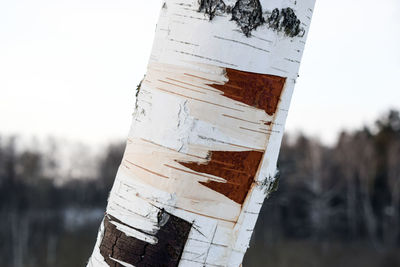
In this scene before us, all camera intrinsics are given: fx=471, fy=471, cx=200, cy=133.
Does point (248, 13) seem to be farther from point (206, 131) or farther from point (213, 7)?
point (206, 131)

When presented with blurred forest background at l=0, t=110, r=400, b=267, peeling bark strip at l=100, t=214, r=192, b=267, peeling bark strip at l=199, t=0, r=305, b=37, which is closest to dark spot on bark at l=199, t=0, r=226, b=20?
peeling bark strip at l=199, t=0, r=305, b=37

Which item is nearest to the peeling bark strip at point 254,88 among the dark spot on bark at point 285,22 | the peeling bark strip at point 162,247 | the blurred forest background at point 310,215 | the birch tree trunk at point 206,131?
the birch tree trunk at point 206,131

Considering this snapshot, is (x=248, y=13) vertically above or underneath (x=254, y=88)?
above

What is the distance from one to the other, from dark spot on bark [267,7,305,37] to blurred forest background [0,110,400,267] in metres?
21.4

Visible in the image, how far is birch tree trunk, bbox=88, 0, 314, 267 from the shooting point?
1.01 meters

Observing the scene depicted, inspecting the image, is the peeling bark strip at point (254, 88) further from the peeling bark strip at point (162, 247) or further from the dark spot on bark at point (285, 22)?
the peeling bark strip at point (162, 247)

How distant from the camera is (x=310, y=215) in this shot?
27031 mm

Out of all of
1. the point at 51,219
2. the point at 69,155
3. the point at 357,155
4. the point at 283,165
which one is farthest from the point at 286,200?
the point at 69,155

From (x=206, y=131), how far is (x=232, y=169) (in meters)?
0.10

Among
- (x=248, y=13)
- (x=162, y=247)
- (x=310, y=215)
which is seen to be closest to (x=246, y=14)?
(x=248, y=13)

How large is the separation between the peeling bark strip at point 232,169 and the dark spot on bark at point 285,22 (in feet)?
0.91

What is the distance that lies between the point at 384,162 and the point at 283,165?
579 cm

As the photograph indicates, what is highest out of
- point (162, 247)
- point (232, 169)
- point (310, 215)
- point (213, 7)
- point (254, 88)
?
point (213, 7)

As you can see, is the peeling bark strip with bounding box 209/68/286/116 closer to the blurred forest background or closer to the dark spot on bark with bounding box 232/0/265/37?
the dark spot on bark with bounding box 232/0/265/37
